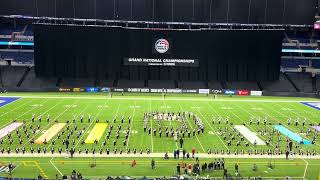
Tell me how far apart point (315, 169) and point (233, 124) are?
13.4 m

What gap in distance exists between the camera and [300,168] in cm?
2434

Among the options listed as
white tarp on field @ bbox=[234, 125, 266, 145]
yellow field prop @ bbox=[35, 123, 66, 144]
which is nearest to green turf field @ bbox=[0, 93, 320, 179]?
yellow field prop @ bbox=[35, 123, 66, 144]

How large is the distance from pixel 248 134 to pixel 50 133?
15772 millimetres

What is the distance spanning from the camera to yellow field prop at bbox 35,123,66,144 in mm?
29734

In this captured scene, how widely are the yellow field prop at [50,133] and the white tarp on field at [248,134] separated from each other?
1499 cm

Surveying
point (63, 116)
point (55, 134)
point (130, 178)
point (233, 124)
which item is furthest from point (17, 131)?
point (233, 124)

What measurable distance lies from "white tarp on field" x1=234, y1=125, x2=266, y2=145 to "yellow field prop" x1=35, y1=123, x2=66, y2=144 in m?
15.0

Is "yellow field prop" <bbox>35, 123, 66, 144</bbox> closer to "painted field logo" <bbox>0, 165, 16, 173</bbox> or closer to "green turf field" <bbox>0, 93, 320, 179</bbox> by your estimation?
"green turf field" <bbox>0, 93, 320, 179</bbox>

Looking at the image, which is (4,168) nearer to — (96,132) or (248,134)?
(96,132)

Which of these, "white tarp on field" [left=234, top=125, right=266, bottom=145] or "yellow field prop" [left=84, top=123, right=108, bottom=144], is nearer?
"yellow field prop" [left=84, top=123, right=108, bottom=144]

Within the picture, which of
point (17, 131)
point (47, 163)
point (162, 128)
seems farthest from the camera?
point (162, 128)

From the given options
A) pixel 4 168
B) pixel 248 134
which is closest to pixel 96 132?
pixel 4 168

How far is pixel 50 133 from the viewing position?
3212cm

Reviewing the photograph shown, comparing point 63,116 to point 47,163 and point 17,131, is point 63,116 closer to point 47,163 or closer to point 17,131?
point 17,131
